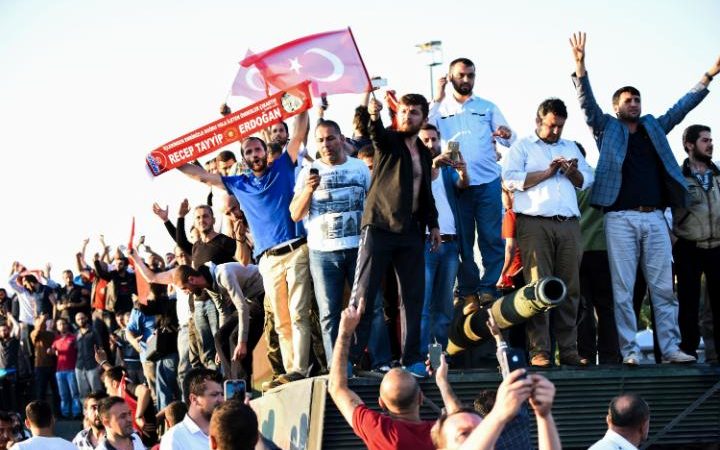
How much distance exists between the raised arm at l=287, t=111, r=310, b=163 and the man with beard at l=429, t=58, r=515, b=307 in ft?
3.66

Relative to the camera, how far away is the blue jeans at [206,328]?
11570mm

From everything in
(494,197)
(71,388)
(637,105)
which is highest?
(637,105)

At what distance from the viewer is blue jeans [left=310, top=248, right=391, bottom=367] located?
9.49 metres

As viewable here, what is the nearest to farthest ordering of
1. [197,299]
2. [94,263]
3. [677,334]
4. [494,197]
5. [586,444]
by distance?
1. [586,444]
2. [677,334]
3. [494,197]
4. [197,299]
5. [94,263]

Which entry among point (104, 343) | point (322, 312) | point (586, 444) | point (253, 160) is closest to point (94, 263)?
point (104, 343)

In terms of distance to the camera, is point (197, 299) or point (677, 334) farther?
point (197, 299)

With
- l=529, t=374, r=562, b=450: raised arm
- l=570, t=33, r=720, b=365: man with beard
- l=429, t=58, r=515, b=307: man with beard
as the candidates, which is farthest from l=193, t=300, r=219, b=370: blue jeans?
l=529, t=374, r=562, b=450: raised arm

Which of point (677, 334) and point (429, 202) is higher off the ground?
point (429, 202)

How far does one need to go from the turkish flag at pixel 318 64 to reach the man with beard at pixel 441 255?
1.17m

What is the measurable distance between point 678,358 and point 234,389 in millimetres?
3672

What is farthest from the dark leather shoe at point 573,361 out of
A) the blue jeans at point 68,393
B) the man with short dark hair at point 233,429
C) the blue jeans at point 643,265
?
the blue jeans at point 68,393

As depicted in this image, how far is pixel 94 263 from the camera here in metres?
18.1

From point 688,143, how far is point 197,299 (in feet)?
15.1

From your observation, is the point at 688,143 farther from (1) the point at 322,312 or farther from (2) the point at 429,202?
(1) the point at 322,312
